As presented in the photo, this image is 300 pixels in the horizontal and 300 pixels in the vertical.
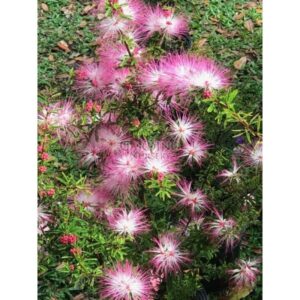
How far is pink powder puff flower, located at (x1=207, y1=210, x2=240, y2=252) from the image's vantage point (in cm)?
256

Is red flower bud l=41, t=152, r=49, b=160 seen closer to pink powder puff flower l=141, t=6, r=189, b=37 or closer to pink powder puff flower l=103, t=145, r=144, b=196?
pink powder puff flower l=103, t=145, r=144, b=196

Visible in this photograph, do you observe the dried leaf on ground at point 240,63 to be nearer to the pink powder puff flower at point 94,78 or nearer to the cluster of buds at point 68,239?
the pink powder puff flower at point 94,78

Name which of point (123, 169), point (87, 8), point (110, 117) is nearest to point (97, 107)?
point (110, 117)

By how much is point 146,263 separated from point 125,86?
0.60 m

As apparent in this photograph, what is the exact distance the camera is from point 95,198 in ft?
8.46

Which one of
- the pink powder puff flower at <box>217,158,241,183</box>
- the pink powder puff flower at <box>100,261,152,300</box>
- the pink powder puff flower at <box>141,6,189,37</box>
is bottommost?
the pink powder puff flower at <box>100,261,152,300</box>

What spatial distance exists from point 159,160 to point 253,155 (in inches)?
12.7

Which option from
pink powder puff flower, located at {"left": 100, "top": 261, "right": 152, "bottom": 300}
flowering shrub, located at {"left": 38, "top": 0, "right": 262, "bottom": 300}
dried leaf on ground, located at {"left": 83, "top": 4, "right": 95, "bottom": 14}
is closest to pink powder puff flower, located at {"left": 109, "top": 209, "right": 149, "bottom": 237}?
flowering shrub, located at {"left": 38, "top": 0, "right": 262, "bottom": 300}

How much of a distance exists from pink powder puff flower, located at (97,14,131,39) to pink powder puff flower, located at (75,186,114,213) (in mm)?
519

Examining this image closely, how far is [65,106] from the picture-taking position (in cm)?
261

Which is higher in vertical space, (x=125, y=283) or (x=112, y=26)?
(x=112, y=26)

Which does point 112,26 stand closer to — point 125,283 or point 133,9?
point 133,9
